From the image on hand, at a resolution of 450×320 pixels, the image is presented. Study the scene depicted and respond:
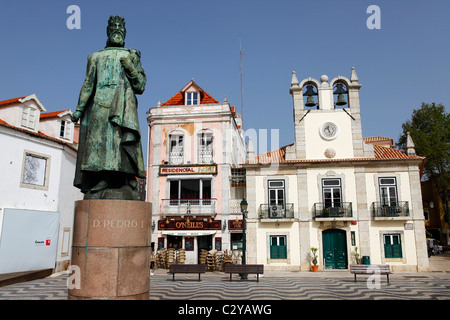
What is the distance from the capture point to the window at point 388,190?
20.9 m

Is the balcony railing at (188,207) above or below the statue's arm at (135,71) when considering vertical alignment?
below

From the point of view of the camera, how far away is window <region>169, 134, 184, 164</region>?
24042 millimetres

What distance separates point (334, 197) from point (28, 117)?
652 inches

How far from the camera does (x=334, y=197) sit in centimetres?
2128

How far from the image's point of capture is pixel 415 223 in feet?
66.7

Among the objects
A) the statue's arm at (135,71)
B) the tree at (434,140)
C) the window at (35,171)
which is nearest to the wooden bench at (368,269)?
the statue's arm at (135,71)

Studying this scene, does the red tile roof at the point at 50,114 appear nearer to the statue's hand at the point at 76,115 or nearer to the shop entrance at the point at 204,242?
the shop entrance at the point at 204,242

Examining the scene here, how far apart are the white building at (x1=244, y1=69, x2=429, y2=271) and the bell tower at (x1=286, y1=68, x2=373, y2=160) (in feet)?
0.19

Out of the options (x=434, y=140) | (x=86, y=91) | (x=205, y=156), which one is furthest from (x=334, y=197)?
(x=86, y=91)

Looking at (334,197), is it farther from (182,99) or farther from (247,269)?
(182,99)

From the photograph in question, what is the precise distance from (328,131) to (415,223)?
6981mm

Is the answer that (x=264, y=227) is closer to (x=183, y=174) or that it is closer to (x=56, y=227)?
(x=183, y=174)

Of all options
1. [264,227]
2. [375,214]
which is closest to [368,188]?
[375,214]

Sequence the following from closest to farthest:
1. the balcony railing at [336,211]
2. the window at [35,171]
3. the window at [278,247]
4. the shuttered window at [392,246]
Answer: the window at [35,171] < the shuttered window at [392,246] < the balcony railing at [336,211] < the window at [278,247]
